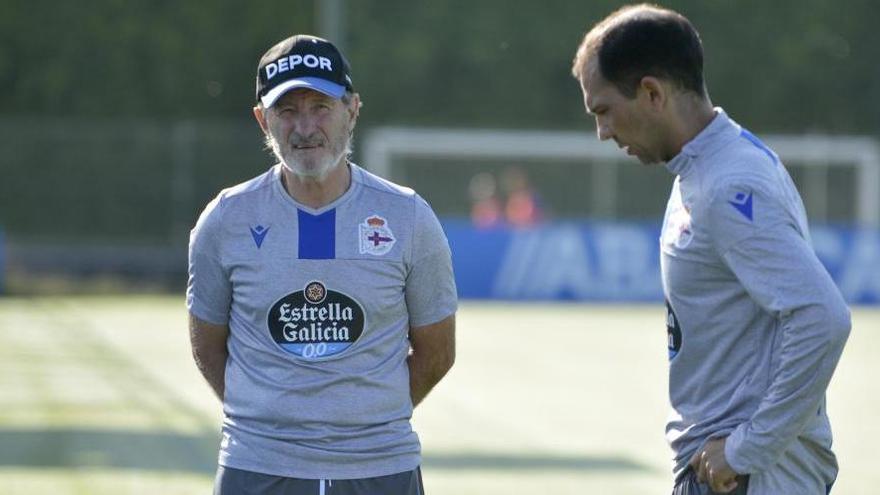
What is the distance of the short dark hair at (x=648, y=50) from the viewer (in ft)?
13.3

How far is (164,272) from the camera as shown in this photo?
108ft

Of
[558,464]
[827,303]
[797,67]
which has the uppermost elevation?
[797,67]

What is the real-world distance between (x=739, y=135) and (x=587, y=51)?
0.40m

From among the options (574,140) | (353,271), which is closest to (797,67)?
(574,140)

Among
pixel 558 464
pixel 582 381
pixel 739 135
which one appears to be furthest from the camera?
pixel 582 381

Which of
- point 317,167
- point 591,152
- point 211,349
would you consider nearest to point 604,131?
point 317,167

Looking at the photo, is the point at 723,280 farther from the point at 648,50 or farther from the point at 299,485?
the point at 299,485

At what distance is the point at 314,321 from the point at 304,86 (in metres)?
0.58

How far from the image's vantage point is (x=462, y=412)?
13656mm

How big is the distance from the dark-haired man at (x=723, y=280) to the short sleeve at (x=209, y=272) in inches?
40.7

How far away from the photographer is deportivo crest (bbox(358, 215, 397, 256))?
4488 millimetres

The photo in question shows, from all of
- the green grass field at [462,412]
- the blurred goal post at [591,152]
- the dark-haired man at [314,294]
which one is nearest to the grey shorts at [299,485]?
the dark-haired man at [314,294]

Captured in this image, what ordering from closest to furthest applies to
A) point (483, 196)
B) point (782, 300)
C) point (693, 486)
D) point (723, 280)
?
point (782, 300), point (723, 280), point (693, 486), point (483, 196)

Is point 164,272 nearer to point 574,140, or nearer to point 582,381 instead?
point 574,140
